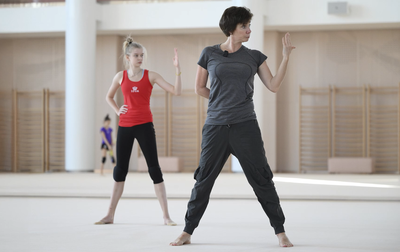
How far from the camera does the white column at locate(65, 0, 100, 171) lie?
33.3 ft

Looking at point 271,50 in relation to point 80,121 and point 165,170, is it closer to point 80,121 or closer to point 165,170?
point 165,170

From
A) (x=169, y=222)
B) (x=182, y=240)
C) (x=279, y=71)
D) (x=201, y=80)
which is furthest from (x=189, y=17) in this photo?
(x=182, y=240)

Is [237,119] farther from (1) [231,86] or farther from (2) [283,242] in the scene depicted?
(2) [283,242]

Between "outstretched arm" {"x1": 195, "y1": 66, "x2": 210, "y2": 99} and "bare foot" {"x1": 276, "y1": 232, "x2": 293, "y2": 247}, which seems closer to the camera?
"bare foot" {"x1": 276, "y1": 232, "x2": 293, "y2": 247}

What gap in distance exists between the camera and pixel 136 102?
352 centimetres

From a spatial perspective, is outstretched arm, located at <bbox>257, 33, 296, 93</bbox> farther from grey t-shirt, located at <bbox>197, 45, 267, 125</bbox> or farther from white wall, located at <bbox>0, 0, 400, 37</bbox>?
white wall, located at <bbox>0, 0, 400, 37</bbox>

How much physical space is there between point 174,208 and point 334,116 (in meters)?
7.05

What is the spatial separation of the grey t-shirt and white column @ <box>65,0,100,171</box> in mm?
7833

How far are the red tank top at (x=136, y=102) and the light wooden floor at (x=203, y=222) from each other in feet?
2.43

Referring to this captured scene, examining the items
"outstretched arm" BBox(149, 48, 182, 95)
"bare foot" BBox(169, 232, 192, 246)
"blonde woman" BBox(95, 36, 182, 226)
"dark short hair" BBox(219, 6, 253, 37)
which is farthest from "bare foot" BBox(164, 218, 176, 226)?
"dark short hair" BBox(219, 6, 253, 37)

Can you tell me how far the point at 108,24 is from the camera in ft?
35.1

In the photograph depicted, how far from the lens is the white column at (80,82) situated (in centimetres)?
1014

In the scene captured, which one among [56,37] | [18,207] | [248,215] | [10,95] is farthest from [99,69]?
[248,215]

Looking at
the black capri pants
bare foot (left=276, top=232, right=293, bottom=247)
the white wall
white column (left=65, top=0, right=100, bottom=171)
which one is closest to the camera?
bare foot (left=276, top=232, right=293, bottom=247)
